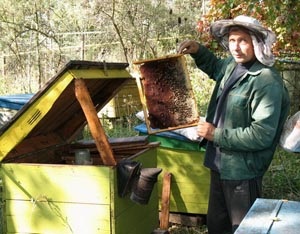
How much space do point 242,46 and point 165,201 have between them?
173 cm

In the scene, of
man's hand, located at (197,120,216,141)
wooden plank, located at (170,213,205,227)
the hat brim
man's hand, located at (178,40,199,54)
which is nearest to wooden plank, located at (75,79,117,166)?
man's hand, located at (197,120,216,141)

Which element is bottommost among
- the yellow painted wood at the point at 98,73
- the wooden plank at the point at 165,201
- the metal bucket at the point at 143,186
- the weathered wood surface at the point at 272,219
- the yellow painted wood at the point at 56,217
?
the wooden plank at the point at 165,201

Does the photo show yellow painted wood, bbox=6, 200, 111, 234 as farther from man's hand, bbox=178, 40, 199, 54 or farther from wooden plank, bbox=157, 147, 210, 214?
wooden plank, bbox=157, 147, 210, 214

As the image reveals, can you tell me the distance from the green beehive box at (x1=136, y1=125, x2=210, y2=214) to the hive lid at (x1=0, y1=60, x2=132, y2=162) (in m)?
0.77

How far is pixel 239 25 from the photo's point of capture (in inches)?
107

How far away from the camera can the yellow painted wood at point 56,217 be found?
2.56 metres

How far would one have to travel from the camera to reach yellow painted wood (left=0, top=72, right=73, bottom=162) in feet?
7.93

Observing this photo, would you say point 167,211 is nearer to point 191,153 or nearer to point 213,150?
point 191,153

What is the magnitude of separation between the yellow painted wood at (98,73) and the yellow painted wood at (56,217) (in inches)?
29.8

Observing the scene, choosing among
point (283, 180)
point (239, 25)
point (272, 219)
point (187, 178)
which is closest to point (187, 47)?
point (239, 25)

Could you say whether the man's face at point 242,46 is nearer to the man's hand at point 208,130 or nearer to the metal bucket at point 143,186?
the man's hand at point 208,130

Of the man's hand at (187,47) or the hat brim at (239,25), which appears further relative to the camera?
the man's hand at (187,47)

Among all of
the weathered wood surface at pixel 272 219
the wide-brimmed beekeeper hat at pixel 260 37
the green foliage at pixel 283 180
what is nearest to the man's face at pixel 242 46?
the wide-brimmed beekeeper hat at pixel 260 37

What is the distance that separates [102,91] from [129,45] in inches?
292
